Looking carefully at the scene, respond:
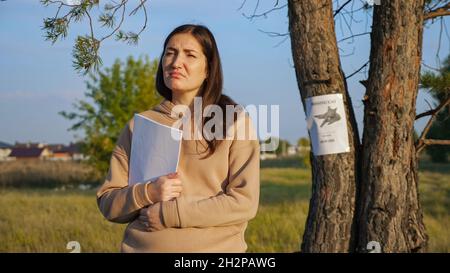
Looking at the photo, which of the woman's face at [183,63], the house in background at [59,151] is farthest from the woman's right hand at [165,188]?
the house in background at [59,151]

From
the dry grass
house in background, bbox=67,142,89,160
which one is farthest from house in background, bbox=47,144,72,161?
the dry grass

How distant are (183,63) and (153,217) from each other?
2.13 feet

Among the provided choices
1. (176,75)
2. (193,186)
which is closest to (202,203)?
(193,186)

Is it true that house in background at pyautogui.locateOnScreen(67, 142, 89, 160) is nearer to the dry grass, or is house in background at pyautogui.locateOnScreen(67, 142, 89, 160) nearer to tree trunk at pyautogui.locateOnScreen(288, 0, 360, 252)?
the dry grass

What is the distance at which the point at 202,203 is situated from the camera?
237 centimetres

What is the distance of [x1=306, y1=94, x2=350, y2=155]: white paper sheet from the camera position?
11.8 ft

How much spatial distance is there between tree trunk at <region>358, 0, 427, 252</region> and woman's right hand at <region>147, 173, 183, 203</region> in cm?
160

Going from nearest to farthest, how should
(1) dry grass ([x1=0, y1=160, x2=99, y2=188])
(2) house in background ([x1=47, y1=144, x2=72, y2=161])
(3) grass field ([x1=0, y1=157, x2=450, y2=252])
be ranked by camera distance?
1. (3) grass field ([x1=0, y1=157, x2=450, y2=252])
2. (1) dry grass ([x1=0, y1=160, x2=99, y2=188])
3. (2) house in background ([x1=47, y1=144, x2=72, y2=161])

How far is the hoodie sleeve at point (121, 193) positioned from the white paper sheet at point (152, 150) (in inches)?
1.8

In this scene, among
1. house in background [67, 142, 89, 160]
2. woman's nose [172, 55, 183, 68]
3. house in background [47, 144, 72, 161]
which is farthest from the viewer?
house in background [47, 144, 72, 161]

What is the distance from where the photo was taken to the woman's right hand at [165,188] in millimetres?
2363
